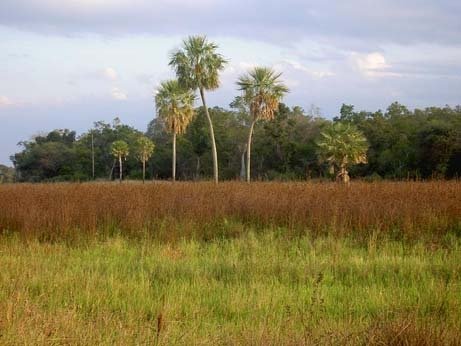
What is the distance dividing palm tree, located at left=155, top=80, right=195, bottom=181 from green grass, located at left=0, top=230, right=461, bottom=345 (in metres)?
37.8

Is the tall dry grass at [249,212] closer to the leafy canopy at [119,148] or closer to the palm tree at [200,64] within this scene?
the palm tree at [200,64]

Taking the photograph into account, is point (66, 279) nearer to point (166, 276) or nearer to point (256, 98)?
point (166, 276)

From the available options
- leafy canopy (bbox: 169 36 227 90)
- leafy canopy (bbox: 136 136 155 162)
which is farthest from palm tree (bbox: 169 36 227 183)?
leafy canopy (bbox: 136 136 155 162)

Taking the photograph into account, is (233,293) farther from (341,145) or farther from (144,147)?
(144,147)

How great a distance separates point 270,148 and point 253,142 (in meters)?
4.51

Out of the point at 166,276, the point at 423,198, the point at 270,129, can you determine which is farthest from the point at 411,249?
the point at 270,129

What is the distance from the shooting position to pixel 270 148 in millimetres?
63594

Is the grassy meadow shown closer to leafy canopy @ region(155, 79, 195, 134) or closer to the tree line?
the tree line

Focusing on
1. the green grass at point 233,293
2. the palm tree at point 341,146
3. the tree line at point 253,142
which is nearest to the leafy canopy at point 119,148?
the tree line at point 253,142

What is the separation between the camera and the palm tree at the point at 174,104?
4662cm

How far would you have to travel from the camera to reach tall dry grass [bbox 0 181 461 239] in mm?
10562

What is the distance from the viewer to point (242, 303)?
5.78 metres

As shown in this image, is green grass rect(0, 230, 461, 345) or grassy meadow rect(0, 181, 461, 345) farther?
grassy meadow rect(0, 181, 461, 345)

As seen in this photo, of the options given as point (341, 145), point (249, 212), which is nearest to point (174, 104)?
point (341, 145)
